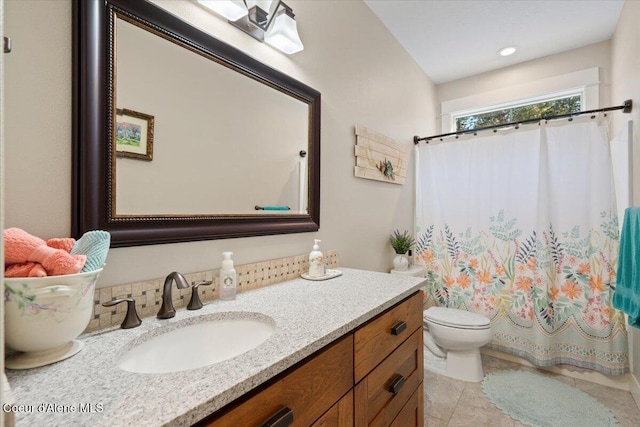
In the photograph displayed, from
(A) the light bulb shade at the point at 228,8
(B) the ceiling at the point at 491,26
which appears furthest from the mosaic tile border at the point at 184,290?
(B) the ceiling at the point at 491,26

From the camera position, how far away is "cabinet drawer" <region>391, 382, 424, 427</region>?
123cm

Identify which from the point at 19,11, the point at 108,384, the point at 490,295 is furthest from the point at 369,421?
the point at 490,295

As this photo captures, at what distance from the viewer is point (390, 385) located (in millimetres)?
1132

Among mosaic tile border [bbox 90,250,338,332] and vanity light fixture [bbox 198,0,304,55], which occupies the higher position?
vanity light fixture [bbox 198,0,304,55]

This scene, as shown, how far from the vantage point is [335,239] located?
5.89 feet

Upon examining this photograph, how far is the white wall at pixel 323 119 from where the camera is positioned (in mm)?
740

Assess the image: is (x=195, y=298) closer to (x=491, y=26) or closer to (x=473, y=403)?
(x=473, y=403)

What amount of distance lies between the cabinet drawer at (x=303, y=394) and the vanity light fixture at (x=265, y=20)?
1.25 m

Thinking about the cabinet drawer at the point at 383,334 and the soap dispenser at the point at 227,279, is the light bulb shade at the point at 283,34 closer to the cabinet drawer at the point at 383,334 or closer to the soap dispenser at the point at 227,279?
the soap dispenser at the point at 227,279

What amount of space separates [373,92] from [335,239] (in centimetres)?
114

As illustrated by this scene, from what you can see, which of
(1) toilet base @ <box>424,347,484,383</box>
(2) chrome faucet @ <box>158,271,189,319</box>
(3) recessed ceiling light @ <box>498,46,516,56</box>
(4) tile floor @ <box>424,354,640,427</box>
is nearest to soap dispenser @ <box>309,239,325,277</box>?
(2) chrome faucet @ <box>158,271,189,319</box>

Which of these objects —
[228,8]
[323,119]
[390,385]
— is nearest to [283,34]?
[228,8]

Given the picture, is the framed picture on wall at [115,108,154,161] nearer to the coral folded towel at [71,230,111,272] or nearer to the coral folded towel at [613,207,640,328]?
the coral folded towel at [71,230,111,272]

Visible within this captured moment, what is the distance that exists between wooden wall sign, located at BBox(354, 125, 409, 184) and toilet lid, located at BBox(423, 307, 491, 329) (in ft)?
3.48
